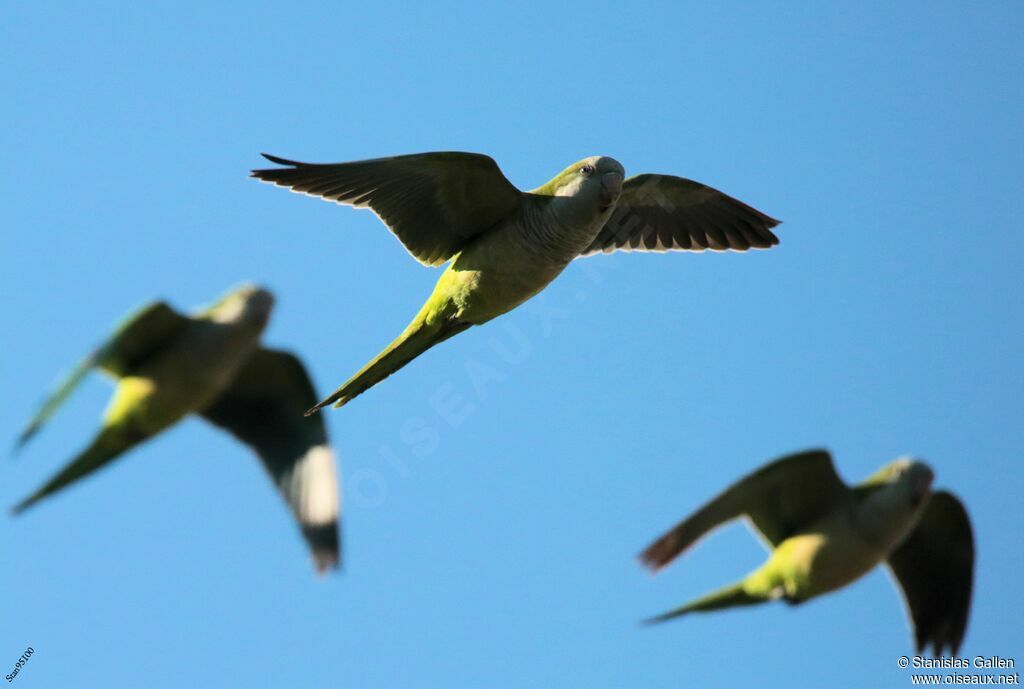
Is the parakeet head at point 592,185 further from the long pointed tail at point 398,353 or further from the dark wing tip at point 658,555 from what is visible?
the dark wing tip at point 658,555

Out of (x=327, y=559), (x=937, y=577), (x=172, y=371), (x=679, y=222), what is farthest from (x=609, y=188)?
(x=937, y=577)

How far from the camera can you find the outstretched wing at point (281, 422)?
12.1 meters

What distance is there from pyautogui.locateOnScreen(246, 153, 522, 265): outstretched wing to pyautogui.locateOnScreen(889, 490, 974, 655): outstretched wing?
14.2ft

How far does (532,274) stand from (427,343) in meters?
1.01

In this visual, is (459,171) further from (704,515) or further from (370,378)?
(704,515)

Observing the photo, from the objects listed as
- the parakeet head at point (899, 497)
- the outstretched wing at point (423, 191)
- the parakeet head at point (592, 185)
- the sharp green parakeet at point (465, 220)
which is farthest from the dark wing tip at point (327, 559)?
the parakeet head at point (899, 497)

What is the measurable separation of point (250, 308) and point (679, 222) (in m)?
3.78

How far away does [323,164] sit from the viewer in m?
10.2

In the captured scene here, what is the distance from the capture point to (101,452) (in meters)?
10.8

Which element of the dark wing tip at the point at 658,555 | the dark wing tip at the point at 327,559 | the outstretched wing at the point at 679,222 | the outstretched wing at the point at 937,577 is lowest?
the outstretched wing at the point at 937,577

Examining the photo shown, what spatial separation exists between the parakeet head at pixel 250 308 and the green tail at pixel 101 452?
1136mm

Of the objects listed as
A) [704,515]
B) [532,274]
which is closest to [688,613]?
[704,515]

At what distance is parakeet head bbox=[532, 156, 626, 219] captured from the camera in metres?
10.1

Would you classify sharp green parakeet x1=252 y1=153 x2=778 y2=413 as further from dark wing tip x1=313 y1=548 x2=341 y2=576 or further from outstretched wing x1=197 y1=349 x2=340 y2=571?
outstretched wing x1=197 y1=349 x2=340 y2=571
